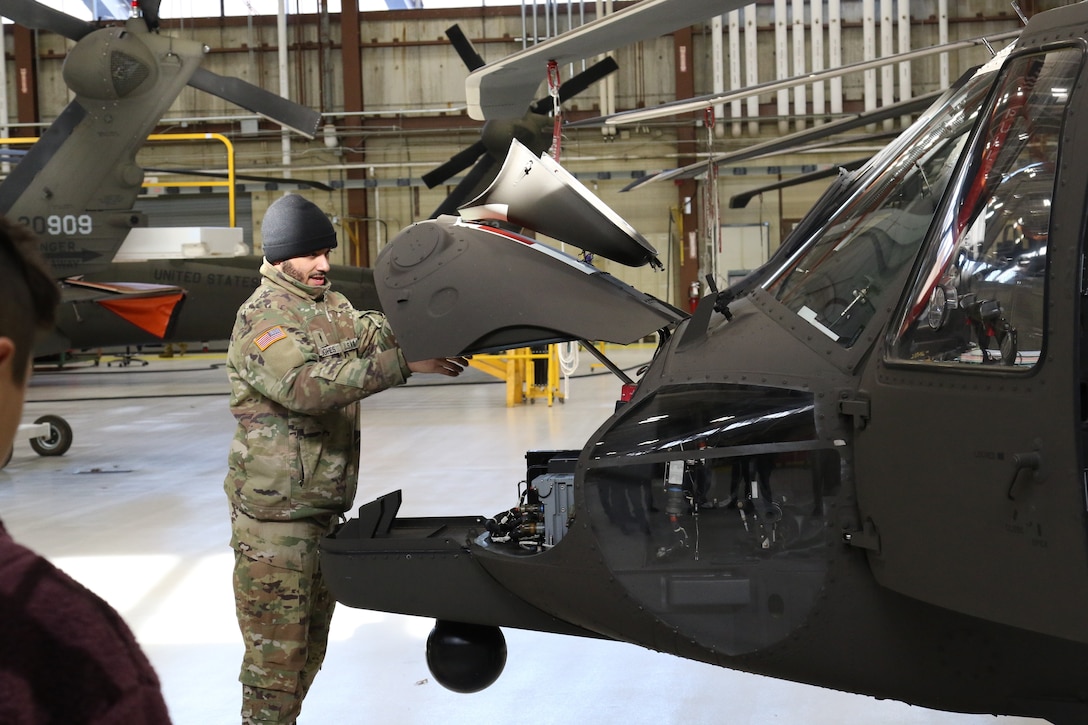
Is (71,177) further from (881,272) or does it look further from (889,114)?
(881,272)

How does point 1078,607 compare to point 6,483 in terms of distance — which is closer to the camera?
point 1078,607

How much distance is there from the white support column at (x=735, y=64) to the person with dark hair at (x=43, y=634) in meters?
22.7

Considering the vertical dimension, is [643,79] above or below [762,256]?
above

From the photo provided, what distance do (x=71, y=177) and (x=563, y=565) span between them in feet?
29.7

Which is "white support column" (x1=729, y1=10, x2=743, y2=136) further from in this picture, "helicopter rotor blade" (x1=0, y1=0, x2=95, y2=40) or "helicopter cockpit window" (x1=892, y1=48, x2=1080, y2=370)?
"helicopter cockpit window" (x1=892, y1=48, x2=1080, y2=370)

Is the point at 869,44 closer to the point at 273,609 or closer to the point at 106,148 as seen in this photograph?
the point at 106,148

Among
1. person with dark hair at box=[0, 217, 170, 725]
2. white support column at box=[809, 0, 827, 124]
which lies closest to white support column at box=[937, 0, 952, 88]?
white support column at box=[809, 0, 827, 124]

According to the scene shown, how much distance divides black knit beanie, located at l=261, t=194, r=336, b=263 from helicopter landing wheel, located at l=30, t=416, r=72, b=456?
8.24 meters

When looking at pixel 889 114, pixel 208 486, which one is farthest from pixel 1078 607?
pixel 208 486

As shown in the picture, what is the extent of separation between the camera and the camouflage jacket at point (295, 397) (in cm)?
335

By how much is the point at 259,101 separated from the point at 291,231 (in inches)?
286

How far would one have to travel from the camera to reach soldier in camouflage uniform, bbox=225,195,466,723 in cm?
338

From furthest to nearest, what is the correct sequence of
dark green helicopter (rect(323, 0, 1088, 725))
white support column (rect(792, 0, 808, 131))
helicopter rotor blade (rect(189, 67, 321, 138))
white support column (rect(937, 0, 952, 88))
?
1. white support column (rect(792, 0, 808, 131))
2. white support column (rect(937, 0, 952, 88))
3. helicopter rotor blade (rect(189, 67, 321, 138))
4. dark green helicopter (rect(323, 0, 1088, 725))

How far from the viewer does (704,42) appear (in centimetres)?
2370
